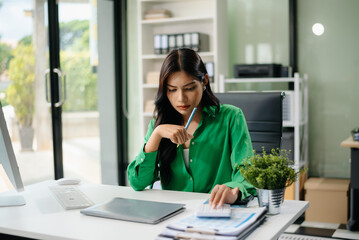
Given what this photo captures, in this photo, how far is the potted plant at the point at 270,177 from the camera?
4.79 ft

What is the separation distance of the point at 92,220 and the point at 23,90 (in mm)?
2547

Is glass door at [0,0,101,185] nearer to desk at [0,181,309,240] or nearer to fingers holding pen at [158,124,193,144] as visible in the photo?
desk at [0,181,309,240]

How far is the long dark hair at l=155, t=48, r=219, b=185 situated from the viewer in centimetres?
184

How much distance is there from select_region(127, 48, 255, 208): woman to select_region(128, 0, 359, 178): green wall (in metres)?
2.45

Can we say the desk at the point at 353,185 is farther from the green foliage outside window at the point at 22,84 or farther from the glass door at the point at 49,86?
the green foliage outside window at the point at 22,84

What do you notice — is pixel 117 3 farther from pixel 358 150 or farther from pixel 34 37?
pixel 358 150

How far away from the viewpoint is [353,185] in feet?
11.3

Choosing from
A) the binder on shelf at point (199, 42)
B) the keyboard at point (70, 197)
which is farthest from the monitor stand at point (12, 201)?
the binder on shelf at point (199, 42)

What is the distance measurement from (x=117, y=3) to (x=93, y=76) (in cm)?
83

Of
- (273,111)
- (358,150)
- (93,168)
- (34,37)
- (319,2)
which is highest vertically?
(319,2)

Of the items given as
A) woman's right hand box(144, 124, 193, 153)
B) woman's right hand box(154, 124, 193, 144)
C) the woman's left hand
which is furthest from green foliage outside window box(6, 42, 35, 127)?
the woman's left hand

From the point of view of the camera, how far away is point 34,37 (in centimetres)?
383

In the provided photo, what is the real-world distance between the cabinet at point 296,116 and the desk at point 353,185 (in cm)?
42

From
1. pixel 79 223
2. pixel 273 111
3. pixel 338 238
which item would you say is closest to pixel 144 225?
pixel 79 223
